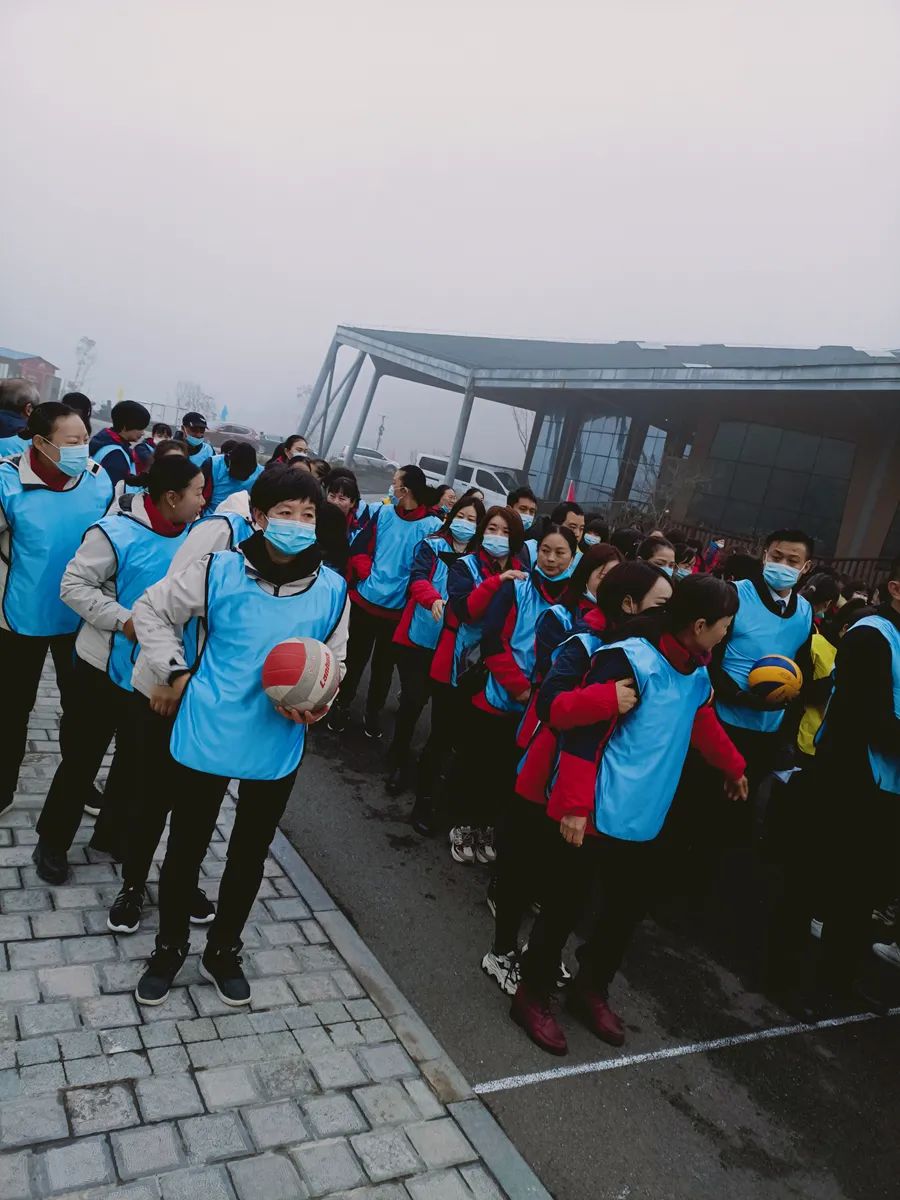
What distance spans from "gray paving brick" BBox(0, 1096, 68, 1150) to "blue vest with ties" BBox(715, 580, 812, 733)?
3947 millimetres

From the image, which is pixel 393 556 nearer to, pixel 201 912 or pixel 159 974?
pixel 201 912

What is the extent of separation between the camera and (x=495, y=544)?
5.63 m

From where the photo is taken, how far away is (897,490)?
19469 millimetres

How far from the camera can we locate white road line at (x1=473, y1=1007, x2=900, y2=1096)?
11.3 feet

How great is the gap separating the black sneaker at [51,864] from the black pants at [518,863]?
6.67 ft

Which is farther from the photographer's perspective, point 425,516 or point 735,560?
point 425,516

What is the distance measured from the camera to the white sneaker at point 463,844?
527 centimetres

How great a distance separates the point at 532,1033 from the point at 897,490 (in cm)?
1907

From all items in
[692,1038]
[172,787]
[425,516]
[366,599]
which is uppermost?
[425,516]

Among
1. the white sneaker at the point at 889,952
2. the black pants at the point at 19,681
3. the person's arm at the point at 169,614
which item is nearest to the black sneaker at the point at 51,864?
the black pants at the point at 19,681

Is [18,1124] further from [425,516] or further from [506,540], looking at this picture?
[425,516]

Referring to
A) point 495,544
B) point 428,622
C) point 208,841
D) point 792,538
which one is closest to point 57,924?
point 208,841

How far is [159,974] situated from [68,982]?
1.13 feet

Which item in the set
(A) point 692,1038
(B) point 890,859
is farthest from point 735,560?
(A) point 692,1038
